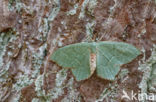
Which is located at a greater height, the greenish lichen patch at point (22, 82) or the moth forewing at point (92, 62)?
the moth forewing at point (92, 62)

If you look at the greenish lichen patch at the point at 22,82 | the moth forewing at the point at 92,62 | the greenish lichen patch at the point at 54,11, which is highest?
the greenish lichen patch at the point at 54,11

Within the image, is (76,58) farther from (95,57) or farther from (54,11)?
(54,11)

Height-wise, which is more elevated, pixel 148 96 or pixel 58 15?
pixel 58 15

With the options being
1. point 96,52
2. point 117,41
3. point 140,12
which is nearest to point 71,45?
point 96,52

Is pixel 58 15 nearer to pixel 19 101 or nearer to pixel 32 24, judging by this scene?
pixel 32 24

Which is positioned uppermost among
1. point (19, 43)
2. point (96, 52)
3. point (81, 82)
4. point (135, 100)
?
point (19, 43)

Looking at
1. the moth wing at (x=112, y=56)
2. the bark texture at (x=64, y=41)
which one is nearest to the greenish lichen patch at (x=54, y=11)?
the bark texture at (x=64, y=41)

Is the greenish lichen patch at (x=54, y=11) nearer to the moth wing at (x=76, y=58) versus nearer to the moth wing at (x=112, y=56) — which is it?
the moth wing at (x=76, y=58)
